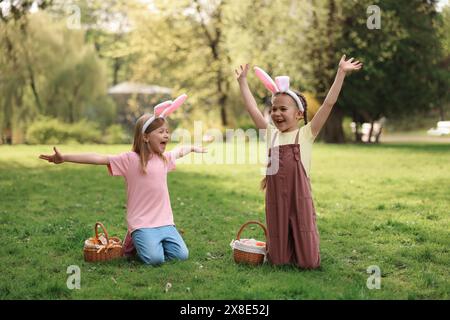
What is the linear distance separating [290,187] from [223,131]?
26.0 metres

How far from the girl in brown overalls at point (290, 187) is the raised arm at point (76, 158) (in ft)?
5.57

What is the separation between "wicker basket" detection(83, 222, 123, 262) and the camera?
5980 millimetres

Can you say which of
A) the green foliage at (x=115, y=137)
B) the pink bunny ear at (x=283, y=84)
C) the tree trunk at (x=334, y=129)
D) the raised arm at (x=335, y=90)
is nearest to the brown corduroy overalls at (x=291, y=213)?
the raised arm at (x=335, y=90)

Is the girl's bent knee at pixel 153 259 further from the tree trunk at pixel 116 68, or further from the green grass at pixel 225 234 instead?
the tree trunk at pixel 116 68

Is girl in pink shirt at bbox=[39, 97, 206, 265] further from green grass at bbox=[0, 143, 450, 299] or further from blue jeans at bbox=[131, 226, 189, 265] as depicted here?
green grass at bbox=[0, 143, 450, 299]

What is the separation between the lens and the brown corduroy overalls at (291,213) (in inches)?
219

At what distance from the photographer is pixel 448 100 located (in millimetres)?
26984

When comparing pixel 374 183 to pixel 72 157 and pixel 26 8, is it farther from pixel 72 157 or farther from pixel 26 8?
pixel 26 8

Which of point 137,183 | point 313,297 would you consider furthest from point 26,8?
point 313,297

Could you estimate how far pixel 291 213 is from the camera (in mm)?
5637

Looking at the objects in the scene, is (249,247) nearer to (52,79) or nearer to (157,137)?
(157,137)

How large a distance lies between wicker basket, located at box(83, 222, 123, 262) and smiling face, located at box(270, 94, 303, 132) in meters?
2.08

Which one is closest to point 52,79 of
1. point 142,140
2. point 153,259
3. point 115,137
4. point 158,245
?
point 115,137
